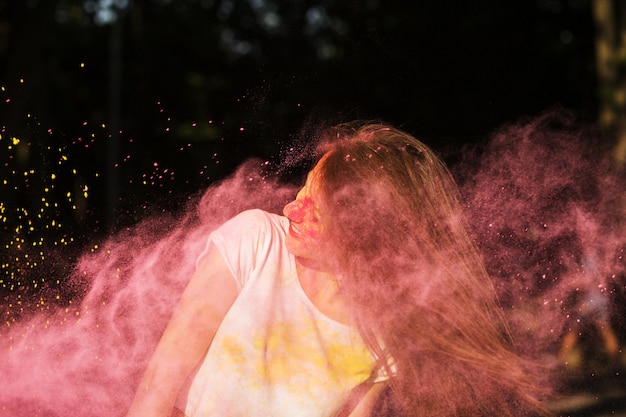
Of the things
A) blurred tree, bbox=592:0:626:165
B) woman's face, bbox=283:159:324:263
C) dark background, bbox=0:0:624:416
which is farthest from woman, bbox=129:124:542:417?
blurred tree, bbox=592:0:626:165

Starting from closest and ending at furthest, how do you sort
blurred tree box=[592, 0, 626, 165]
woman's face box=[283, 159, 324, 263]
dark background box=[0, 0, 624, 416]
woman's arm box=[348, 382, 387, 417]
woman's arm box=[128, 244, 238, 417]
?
1. woman's arm box=[128, 244, 238, 417]
2. woman's face box=[283, 159, 324, 263]
3. woman's arm box=[348, 382, 387, 417]
4. dark background box=[0, 0, 624, 416]
5. blurred tree box=[592, 0, 626, 165]

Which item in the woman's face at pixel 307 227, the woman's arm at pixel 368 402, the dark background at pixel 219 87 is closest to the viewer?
the woman's face at pixel 307 227

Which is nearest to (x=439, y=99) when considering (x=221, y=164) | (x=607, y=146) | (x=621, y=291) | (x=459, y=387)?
(x=607, y=146)

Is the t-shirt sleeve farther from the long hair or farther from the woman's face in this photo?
the long hair

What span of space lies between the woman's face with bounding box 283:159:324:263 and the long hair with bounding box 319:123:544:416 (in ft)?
0.08

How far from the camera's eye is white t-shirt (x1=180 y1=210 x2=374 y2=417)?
2.11m

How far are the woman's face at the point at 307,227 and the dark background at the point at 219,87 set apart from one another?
0.45 metres

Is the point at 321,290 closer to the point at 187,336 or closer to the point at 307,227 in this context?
the point at 307,227

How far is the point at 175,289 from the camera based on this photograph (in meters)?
2.82

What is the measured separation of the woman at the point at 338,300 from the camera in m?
2.09

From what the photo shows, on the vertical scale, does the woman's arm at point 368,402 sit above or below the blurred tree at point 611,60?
below

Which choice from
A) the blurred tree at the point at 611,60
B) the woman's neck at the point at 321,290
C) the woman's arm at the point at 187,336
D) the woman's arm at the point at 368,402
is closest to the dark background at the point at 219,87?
the blurred tree at the point at 611,60

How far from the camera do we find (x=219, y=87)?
332 inches

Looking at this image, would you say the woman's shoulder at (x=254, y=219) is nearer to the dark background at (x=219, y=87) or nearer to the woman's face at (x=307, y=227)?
the woman's face at (x=307, y=227)
